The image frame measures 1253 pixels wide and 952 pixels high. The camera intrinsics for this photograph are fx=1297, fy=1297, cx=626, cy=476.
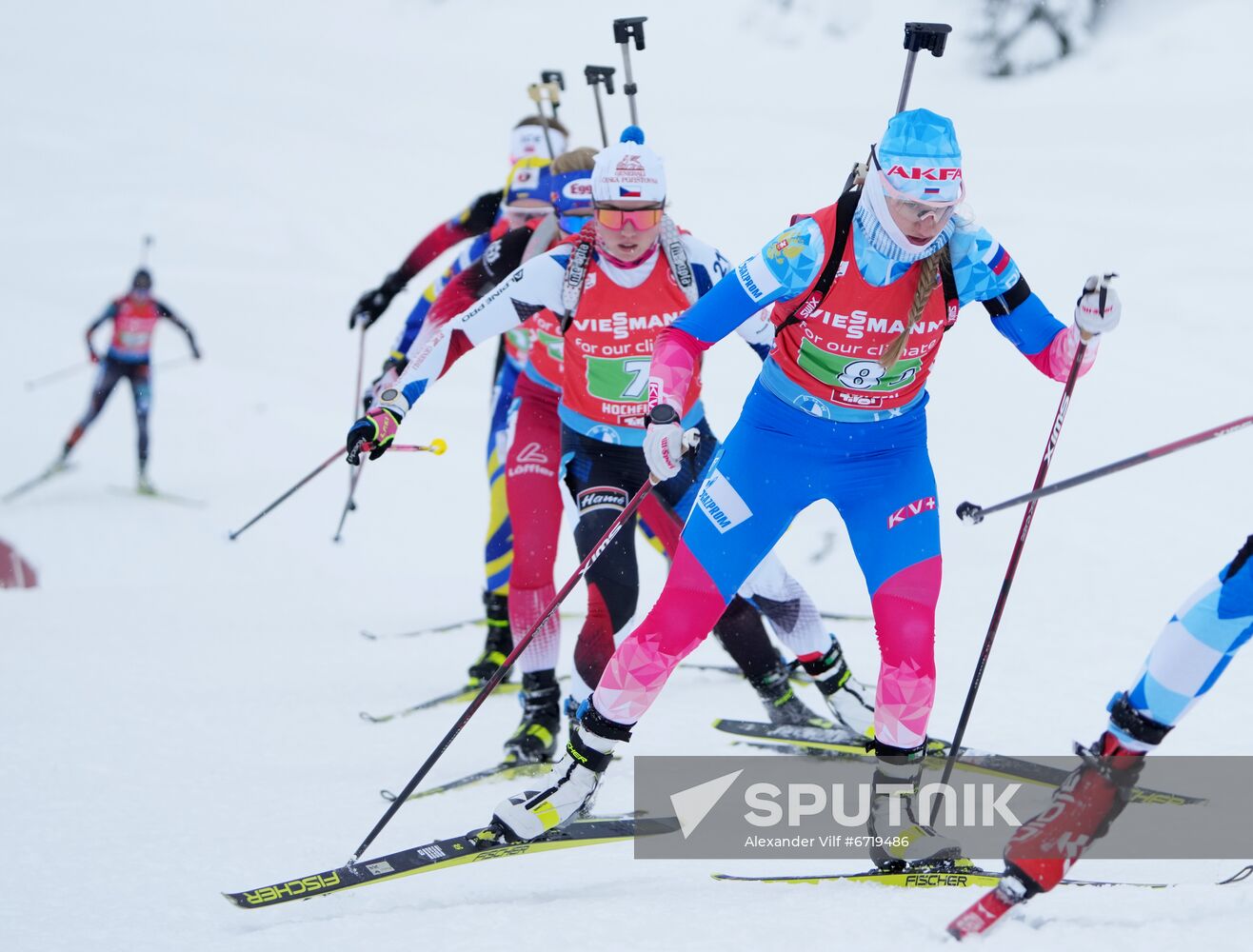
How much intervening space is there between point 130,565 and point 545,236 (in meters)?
5.90

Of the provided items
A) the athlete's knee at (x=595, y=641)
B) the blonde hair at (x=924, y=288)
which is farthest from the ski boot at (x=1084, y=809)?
the athlete's knee at (x=595, y=641)

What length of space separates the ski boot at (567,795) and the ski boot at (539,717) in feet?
3.83

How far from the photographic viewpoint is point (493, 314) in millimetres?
4660

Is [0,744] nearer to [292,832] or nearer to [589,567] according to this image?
[292,832]

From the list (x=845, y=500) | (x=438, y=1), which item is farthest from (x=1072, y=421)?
(x=438, y=1)

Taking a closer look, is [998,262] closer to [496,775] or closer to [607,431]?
[607,431]

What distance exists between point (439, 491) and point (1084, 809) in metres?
9.84

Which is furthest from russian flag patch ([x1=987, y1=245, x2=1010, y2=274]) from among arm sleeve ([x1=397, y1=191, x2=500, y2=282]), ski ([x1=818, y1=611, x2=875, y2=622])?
ski ([x1=818, y1=611, x2=875, y2=622])

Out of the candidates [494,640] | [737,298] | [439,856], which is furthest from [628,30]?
[439,856]

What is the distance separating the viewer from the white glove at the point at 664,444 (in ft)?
12.0

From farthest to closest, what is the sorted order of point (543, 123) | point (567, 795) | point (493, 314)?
point (543, 123) → point (493, 314) → point (567, 795)

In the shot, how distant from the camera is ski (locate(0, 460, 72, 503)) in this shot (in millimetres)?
12211

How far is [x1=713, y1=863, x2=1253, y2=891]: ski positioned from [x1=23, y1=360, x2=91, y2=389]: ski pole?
1411 cm

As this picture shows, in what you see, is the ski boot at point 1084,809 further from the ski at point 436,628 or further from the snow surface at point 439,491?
the ski at point 436,628
